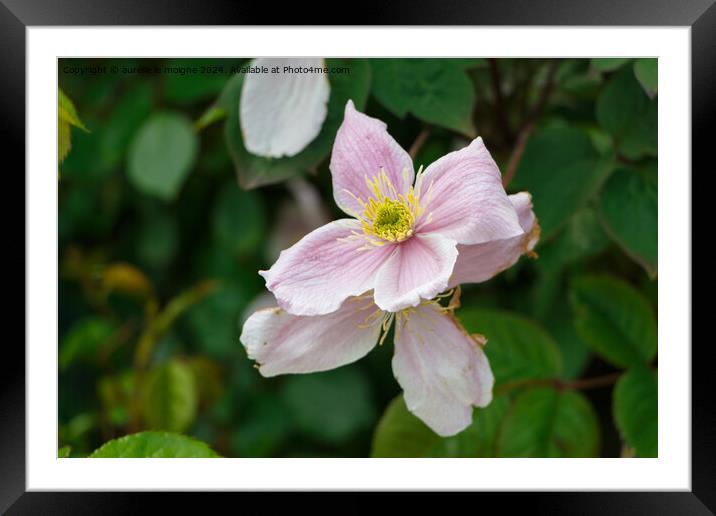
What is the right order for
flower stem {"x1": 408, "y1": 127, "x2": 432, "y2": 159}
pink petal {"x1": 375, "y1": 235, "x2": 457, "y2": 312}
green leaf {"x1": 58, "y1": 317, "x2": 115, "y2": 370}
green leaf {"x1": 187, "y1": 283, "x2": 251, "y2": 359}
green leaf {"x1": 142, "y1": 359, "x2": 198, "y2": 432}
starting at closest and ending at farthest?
1. pink petal {"x1": 375, "y1": 235, "x2": 457, "y2": 312}
2. flower stem {"x1": 408, "y1": 127, "x2": 432, "y2": 159}
3. green leaf {"x1": 142, "y1": 359, "x2": 198, "y2": 432}
4. green leaf {"x1": 58, "y1": 317, "x2": 115, "y2": 370}
5. green leaf {"x1": 187, "y1": 283, "x2": 251, "y2": 359}

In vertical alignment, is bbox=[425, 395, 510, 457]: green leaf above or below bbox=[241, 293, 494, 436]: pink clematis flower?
below

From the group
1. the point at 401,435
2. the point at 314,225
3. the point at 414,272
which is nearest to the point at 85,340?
the point at 314,225

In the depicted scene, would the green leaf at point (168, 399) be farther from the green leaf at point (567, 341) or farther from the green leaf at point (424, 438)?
the green leaf at point (567, 341)

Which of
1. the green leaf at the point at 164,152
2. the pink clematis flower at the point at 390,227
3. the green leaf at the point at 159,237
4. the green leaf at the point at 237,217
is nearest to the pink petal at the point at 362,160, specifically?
the pink clematis flower at the point at 390,227

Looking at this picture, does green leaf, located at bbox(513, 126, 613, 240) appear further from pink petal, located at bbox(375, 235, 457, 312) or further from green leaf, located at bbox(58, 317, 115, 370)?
green leaf, located at bbox(58, 317, 115, 370)

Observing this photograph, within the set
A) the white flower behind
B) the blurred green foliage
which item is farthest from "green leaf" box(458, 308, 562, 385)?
the white flower behind

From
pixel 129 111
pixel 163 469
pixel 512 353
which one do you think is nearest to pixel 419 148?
pixel 512 353

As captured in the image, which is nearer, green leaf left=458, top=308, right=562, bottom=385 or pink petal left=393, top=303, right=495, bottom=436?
pink petal left=393, top=303, right=495, bottom=436

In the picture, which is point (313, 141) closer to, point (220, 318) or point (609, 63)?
point (609, 63)
